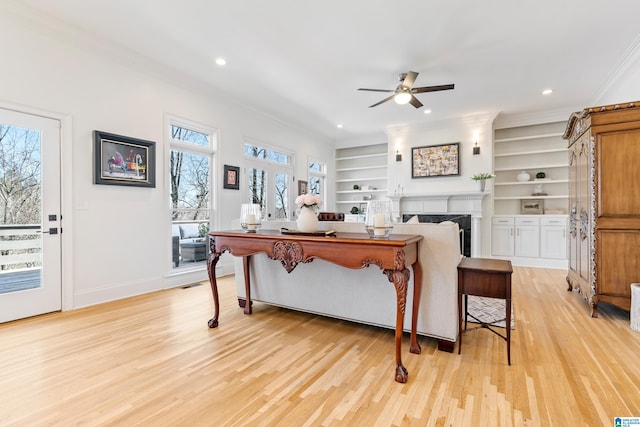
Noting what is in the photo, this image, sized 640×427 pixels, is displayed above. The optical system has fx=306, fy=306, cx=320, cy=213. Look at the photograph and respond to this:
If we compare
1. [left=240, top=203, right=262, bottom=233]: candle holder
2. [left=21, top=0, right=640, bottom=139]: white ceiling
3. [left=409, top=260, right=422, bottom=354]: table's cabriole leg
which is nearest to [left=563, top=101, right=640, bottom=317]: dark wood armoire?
[left=21, top=0, right=640, bottom=139]: white ceiling

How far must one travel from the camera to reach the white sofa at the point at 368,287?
7.41 ft

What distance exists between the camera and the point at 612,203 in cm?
297

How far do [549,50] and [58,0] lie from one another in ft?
17.2

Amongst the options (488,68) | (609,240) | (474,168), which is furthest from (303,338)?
(474,168)

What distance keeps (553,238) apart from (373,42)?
15.9 ft

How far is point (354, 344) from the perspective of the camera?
2.42 metres

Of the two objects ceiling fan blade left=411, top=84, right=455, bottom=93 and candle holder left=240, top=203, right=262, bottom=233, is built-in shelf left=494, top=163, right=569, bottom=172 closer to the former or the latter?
ceiling fan blade left=411, top=84, right=455, bottom=93

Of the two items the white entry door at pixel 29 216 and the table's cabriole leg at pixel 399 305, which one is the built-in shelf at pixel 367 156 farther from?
the table's cabriole leg at pixel 399 305

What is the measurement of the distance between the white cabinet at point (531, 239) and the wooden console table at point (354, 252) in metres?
4.72

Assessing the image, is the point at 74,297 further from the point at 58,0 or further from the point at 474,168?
the point at 474,168

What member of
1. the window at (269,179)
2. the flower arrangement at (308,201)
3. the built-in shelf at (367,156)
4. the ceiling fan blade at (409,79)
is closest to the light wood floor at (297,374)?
the flower arrangement at (308,201)

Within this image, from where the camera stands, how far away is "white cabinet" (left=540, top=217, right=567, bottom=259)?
18.1 feet

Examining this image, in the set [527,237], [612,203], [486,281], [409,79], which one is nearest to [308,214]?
[486,281]

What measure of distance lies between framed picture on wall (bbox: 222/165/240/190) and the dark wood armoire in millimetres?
4722
